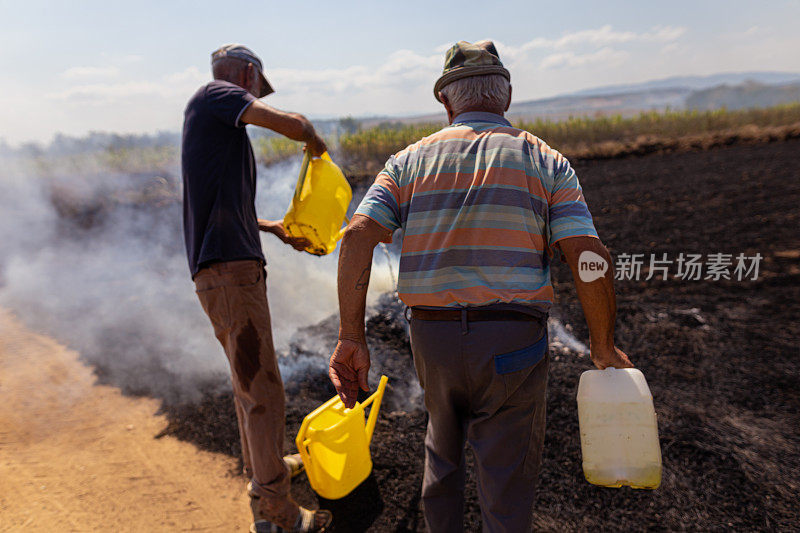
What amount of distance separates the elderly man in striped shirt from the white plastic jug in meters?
0.08

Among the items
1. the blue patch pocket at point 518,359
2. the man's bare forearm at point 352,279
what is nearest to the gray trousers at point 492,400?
the blue patch pocket at point 518,359

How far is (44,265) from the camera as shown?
6.82 metres

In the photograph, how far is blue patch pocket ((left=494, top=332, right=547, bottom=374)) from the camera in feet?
4.82

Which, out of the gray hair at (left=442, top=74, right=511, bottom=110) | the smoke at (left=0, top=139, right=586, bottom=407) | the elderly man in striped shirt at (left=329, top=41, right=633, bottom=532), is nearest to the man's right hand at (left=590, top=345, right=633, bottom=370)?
the elderly man in striped shirt at (left=329, top=41, right=633, bottom=532)

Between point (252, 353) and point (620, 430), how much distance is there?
151cm

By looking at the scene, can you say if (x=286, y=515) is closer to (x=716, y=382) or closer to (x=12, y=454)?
(x=12, y=454)

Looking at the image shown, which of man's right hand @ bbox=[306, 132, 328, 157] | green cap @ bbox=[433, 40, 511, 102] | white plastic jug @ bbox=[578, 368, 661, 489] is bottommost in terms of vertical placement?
white plastic jug @ bbox=[578, 368, 661, 489]

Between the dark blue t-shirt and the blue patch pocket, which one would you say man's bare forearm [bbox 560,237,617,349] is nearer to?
the blue patch pocket

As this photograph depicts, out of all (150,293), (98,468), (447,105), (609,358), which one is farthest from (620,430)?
(150,293)

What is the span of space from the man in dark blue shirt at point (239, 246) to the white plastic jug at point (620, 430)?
1372 mm

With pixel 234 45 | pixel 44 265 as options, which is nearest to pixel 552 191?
pixel 234 45

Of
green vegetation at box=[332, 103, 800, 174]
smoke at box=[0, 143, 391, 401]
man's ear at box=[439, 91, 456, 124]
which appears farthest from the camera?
green vegetation at box=[332, 103, 800, 174]

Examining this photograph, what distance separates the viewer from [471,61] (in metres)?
1.54

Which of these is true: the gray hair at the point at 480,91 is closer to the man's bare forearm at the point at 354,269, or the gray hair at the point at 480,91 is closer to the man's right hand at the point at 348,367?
the man's bare forearm at the point at 354,269
